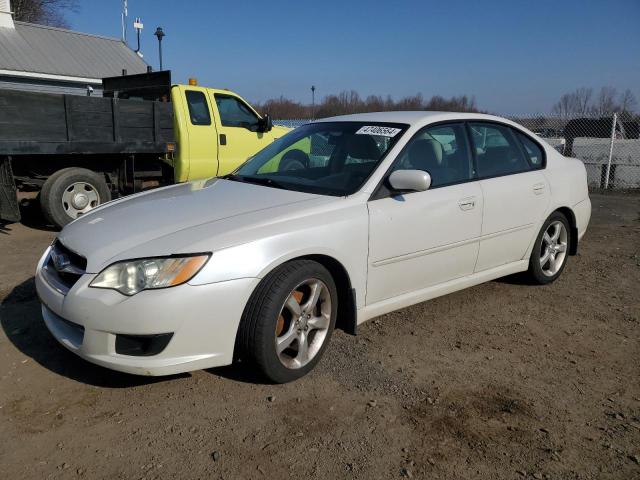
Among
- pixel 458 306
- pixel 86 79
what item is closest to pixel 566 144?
pixel 458 306

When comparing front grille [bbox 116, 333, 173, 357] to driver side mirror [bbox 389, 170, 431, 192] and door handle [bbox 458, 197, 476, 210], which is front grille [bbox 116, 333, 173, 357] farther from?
door handle [bbox 458, 197, 476, 210]

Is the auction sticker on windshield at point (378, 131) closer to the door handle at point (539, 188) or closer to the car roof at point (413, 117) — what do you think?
the car roof at point (413, 117)

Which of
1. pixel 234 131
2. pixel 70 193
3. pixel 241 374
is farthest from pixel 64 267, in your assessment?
pixel 234 131

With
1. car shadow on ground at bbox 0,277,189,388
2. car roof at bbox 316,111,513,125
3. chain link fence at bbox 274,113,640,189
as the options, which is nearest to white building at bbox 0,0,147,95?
chain link fence at bbox 274,113,640,189

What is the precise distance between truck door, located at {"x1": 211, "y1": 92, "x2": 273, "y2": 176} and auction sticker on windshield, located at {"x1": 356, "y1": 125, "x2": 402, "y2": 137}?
4.81 m

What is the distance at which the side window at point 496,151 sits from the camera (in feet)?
13.7

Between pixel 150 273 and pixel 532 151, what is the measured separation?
3499 millimetres

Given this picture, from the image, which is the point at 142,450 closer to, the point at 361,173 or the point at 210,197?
the point at 210,197

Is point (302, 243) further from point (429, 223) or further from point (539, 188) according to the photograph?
point (539, 188)

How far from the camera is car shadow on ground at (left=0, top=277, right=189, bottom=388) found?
10.2 ft

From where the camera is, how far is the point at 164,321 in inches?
103

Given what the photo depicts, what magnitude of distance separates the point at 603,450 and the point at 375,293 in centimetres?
148

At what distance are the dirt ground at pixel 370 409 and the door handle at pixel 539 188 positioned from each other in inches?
41.3

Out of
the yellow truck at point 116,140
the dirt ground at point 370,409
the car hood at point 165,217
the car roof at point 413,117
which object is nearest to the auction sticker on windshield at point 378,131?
the car roof at point 413,117
